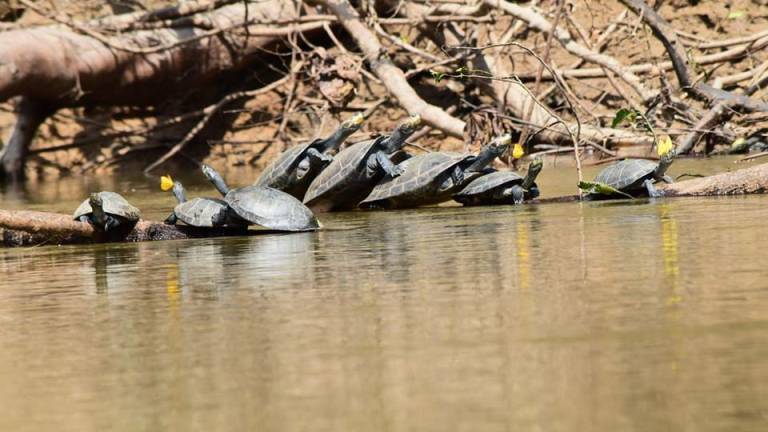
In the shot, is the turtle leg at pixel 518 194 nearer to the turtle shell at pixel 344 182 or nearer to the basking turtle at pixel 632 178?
the basking turtle at pixel 632 178

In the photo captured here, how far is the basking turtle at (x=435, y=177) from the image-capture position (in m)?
9.83

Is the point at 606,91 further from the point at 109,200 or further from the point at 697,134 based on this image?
the point at 109,200

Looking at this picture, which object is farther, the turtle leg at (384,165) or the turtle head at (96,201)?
the turtle leg at (384,165)

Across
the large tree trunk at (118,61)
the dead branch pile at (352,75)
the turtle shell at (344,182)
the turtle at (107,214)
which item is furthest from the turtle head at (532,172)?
the large tree trunk at (118,61)

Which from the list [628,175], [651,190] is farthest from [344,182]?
[651,190]

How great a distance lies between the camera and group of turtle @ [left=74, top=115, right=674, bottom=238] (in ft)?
27.8

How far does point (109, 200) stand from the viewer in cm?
827

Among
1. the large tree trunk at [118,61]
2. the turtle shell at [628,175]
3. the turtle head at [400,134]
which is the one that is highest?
the large tree trunk at [118,61]

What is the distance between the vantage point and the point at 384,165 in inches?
400

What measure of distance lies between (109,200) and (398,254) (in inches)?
88.1

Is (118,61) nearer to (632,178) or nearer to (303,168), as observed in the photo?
(303,168)

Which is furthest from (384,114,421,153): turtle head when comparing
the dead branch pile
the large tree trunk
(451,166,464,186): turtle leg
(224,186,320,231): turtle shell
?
the large tree trunk

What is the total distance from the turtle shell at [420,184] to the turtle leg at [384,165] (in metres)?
0.05

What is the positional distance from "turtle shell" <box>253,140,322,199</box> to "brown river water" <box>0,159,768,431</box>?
109 inches
